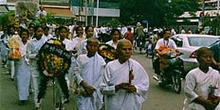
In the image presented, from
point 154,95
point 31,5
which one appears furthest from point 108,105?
point 31,5

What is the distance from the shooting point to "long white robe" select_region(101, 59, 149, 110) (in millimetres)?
5578

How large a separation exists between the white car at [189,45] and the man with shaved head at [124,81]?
9246mm

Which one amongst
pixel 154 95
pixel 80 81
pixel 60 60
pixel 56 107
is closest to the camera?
pixel 80 81

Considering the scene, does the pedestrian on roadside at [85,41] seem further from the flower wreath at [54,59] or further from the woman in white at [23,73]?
the flower wreath at [54,59]

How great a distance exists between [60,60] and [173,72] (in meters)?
4.68

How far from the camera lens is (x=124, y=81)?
5586 mm

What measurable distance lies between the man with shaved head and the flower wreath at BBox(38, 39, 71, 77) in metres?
2.99

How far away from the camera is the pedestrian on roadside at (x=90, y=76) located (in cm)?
695

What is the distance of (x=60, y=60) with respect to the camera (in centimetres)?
857

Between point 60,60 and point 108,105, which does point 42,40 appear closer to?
point 60,60

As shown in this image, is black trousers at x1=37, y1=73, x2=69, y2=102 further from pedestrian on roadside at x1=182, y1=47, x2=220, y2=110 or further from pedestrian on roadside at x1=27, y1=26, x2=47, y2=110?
pedestrian on roadside at x1=182, y1=47, x2=220, y2=110

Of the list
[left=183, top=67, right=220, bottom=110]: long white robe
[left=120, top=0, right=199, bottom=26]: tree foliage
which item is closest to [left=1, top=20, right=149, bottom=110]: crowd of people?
[left=183, top=67, right=220, bottom=110]: long white robe

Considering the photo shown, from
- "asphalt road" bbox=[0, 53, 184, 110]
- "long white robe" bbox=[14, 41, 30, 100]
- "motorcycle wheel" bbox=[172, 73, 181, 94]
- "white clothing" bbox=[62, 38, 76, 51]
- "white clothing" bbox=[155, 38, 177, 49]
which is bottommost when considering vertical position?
"asphalt road" bbox=[0, 53, 184, 110]

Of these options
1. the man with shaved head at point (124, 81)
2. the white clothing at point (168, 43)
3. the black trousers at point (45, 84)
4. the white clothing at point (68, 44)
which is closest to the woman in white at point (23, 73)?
the white clothing at point (68, 44)
